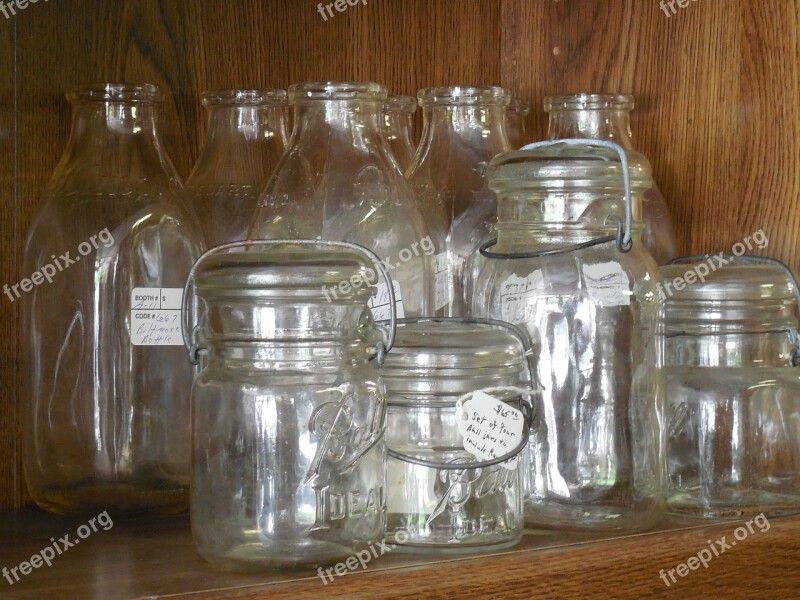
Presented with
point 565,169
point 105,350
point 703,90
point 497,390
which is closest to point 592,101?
point 703,90

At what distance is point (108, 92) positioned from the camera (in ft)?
3.01

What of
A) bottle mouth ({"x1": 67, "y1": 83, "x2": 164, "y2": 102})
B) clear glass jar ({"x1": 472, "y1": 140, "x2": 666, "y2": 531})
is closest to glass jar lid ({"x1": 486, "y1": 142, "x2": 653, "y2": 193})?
clear glass jar ({"x1": 472, "y1": 140, "x2": 666, "y2": 531})

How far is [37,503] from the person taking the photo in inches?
35.3

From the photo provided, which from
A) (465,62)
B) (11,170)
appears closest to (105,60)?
(11,170)

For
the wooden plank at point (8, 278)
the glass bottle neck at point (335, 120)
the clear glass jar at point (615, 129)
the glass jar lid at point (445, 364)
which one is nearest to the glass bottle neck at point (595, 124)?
the clear glass jar at point (615, 129)

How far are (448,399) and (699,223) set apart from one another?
16.4 inches

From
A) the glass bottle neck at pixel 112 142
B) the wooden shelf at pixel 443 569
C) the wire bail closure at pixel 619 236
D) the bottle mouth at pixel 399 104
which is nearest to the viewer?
the wooden shelf at pixel 443 569

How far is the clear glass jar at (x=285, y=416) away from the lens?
0.68 meters

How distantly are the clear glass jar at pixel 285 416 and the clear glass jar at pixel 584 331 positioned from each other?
154 mm

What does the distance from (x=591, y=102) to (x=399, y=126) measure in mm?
183

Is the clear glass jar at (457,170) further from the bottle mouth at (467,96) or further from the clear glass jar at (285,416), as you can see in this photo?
the clear glass jar at (285,416)

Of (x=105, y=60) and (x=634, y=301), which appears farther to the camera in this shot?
(x=105, y=60)

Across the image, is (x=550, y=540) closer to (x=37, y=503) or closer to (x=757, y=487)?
(x=757, y=487)

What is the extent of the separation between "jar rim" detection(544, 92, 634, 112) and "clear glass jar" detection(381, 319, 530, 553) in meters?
0.37
